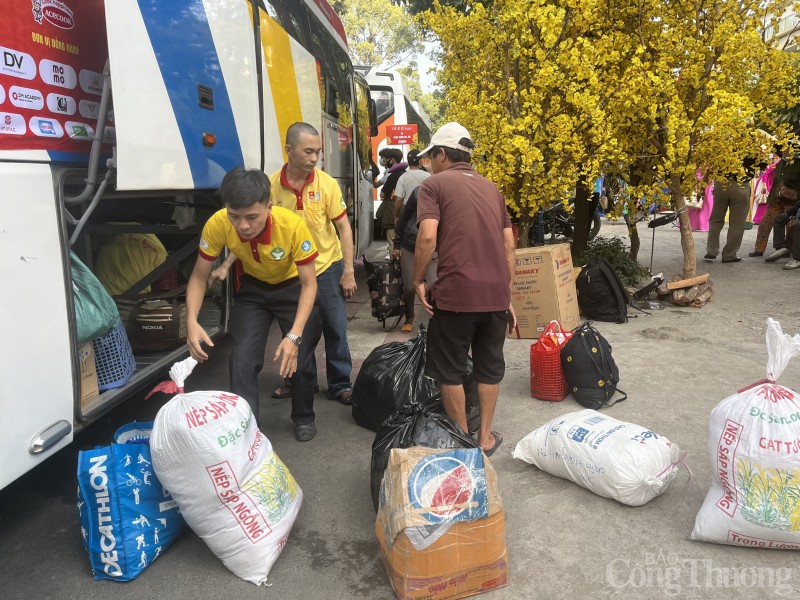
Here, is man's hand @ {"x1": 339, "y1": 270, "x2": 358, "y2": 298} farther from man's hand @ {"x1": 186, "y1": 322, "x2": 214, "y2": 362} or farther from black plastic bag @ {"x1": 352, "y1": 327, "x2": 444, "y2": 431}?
man's hand @ {"x1": 186, "y1": 322, "x2": 214, "y2": 362}

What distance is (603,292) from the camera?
6.24m

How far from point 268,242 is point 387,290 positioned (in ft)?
9.66

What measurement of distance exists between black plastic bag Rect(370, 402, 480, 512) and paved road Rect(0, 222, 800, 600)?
0.93 feet

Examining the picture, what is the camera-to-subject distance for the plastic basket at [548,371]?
420 centimetres

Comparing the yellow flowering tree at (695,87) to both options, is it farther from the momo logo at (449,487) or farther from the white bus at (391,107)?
the white bus at (391,107)

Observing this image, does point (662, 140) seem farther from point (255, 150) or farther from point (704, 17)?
point (255, 150)

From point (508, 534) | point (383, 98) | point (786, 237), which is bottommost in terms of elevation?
point (508, 534)

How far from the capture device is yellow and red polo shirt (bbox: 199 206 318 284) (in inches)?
118

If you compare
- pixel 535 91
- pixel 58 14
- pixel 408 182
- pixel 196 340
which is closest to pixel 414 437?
pixel 196 340

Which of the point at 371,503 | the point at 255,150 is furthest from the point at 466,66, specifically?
the point at 371,503

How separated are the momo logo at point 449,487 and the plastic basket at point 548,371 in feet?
6.45

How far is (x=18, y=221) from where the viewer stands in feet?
7.45

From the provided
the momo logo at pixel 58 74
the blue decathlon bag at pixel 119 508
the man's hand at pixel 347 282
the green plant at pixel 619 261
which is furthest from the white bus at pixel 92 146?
the green plant at pixel 619 261

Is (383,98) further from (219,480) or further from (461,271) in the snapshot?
(219,480)
